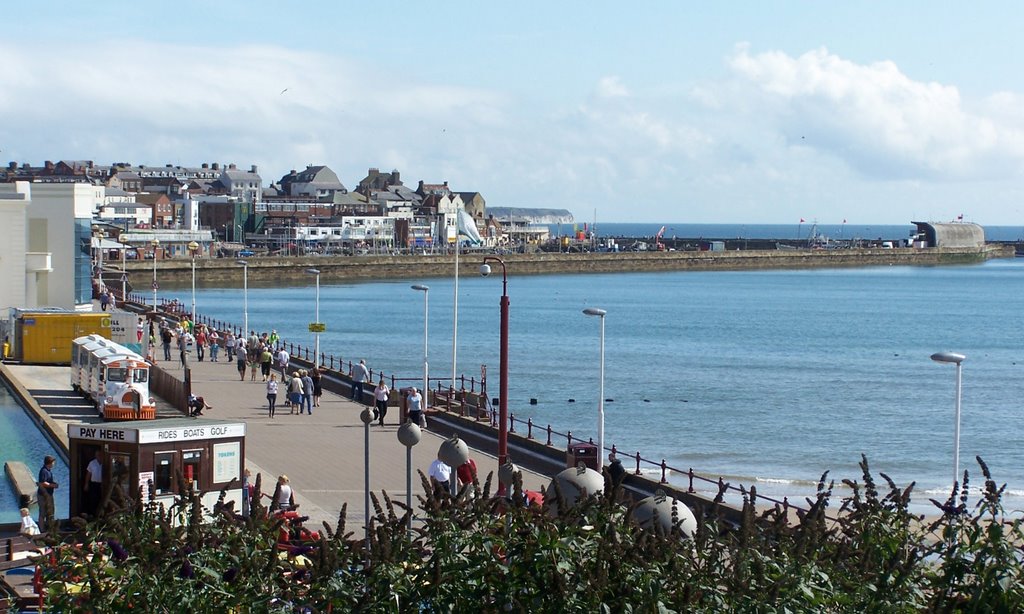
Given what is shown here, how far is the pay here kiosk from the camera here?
18484 millimetres

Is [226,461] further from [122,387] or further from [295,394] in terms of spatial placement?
[295,394]

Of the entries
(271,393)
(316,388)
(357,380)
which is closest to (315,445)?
(271,393)

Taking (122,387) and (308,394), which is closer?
(122,387)

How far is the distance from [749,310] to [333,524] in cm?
9133

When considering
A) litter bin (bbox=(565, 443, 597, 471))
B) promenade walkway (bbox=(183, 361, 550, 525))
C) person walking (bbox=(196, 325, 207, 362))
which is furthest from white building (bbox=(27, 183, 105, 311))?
litter bin (bbox=(565, 443, 597, 471))

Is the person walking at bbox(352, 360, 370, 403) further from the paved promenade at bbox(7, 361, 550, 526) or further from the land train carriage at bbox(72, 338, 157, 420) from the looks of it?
the land train carriage at bbox(72, 338, 157, 420)

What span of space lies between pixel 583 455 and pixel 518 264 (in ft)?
434

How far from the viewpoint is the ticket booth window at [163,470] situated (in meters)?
18.6

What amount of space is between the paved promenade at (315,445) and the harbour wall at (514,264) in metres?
67.2

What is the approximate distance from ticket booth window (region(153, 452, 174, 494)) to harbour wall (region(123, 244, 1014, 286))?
85991mm

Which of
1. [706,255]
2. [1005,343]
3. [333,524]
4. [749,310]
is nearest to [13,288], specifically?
[333,524]

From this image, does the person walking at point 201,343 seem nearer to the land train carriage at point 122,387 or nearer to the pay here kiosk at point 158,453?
the land train carriage at point 122,387

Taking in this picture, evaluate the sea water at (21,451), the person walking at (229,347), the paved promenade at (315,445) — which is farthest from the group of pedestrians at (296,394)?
the person walking at (229,347)

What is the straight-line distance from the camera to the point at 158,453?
18.6 m
